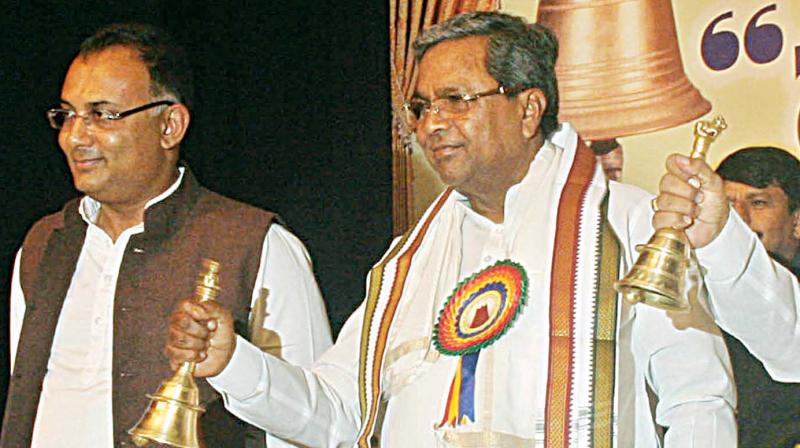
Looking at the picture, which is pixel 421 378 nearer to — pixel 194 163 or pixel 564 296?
pixel 564 296

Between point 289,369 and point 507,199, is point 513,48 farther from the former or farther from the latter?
point 289,369

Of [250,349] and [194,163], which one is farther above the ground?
[194,163]

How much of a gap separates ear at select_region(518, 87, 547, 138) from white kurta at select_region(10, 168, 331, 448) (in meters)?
0.73

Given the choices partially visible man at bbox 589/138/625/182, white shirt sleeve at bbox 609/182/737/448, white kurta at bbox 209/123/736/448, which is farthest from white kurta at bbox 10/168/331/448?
partially visible man at bbox 589/138/625/182

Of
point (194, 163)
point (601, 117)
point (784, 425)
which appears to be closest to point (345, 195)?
point (194, 163)

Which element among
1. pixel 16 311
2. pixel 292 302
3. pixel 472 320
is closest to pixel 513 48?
pixel 472 320

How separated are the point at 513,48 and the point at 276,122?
2029mm

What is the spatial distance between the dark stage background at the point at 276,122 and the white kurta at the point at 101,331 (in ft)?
4.20

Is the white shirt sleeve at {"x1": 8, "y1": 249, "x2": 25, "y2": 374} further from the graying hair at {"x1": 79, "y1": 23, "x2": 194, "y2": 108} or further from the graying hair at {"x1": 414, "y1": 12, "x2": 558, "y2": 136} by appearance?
the graying hair at {"x1": 414, "y1": 12, "x2": 558, "y2": 136}

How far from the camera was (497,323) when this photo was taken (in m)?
2.85

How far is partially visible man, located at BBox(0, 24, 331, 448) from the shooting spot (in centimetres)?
334

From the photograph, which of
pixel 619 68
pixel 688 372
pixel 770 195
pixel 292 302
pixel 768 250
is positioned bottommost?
pixel 688 372

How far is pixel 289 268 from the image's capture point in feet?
11.2

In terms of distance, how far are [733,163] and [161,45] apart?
160cm
